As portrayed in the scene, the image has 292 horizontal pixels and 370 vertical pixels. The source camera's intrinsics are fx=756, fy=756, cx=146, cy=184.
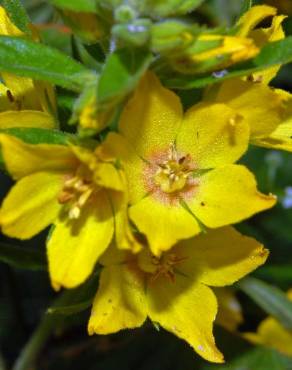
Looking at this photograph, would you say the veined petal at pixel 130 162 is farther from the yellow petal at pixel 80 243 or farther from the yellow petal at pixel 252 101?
the yellow petal at pixel 252 101

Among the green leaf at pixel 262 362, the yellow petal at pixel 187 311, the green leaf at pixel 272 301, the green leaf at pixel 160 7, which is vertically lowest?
the green leaf at pixel 262 362

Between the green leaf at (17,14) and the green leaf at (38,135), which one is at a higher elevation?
the green leaf at (17,14)

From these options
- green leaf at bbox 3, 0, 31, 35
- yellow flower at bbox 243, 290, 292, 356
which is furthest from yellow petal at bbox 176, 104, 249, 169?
yellow flower at bbox 243, 290, 292, 356

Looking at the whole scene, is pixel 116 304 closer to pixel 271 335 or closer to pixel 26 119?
pixel 26 119

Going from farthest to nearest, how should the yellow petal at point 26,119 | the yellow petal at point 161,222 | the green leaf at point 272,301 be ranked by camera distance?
the green leaf at point 272,301 < the yellow petal at point 26,119 < the yellow petal at point 161,222

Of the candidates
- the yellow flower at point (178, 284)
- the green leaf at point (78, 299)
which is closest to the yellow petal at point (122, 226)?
the yellow flower at point (178, 284)

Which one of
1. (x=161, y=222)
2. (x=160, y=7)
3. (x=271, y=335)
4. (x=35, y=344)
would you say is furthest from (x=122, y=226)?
(x=271, y=335)

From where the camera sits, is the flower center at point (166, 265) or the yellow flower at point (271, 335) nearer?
the flower center at point (166, 265)

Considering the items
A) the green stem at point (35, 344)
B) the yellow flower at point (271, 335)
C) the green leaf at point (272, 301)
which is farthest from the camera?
the yellow flower at point (271, 335)
